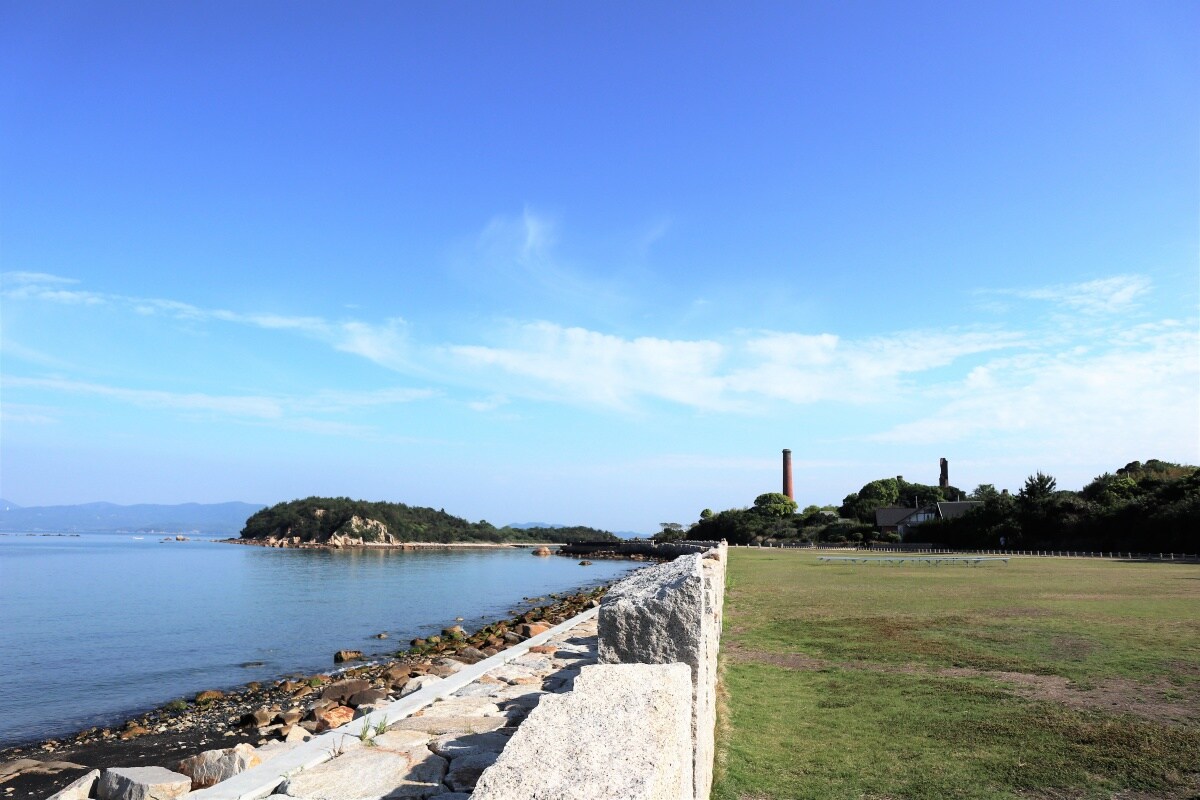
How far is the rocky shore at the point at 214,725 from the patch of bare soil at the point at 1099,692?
5.80 meters

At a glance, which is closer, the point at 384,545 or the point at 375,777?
the point at 375,777

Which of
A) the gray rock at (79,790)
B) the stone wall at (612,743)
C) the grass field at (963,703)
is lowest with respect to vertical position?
the gray rock at (79,790)

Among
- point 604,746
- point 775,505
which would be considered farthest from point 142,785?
point 775,505

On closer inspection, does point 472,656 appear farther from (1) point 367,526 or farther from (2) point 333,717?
(1) point 367,526

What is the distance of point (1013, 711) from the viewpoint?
6812 millimetres

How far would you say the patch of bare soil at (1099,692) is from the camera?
671cm

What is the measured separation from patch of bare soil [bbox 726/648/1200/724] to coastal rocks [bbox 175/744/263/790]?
607 centimetres

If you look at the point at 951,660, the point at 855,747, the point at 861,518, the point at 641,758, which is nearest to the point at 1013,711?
the point at 855,747

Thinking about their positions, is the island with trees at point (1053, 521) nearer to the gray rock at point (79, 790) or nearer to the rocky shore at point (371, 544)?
the rocky shore at point (371, 544)

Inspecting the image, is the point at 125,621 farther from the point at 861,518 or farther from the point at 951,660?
the point at 861,518

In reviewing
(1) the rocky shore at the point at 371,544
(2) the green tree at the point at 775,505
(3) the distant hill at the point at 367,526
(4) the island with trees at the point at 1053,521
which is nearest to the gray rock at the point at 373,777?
(4) the island with trees at the point at 1053,521

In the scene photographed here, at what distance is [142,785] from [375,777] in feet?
8.95

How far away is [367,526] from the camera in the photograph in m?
107

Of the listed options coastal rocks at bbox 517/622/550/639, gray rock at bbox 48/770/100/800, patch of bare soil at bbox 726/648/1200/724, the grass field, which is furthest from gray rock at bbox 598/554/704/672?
coastal rocks at bbox 517/622/550/639
